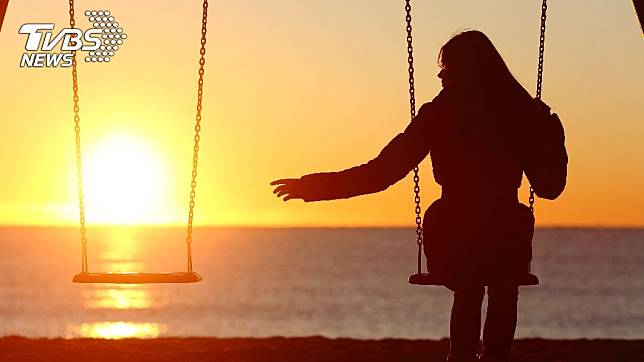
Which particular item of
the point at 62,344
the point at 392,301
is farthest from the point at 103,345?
the point at 392,301

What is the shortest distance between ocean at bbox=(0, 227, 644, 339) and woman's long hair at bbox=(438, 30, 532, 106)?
191 feet

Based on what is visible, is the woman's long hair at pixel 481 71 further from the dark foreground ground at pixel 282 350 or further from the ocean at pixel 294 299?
the ocean at pixel 294 299

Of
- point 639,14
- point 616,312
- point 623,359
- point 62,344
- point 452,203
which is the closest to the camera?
point 452,203

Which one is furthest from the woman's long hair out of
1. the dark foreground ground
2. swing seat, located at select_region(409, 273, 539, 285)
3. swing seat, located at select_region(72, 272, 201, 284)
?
the dark foreground ground

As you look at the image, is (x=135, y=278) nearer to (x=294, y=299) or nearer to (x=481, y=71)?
(x=481, y=71)

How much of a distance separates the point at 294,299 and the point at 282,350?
257 feet

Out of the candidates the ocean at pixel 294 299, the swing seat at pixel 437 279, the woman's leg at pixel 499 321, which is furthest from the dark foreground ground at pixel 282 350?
the ocean at pixel 294 299

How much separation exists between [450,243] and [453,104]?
74 centimetres

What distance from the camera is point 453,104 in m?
7.59

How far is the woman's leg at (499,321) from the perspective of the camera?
25.0 ft

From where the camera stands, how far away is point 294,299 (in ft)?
299

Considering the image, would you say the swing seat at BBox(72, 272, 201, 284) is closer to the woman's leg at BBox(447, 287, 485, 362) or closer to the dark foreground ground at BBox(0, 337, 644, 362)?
the woman's leg at BBox(447, 287, 485, 362)

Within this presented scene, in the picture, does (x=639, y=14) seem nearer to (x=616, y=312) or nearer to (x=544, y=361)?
(x=544, y=361)

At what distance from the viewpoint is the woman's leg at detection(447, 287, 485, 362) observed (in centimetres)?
757
